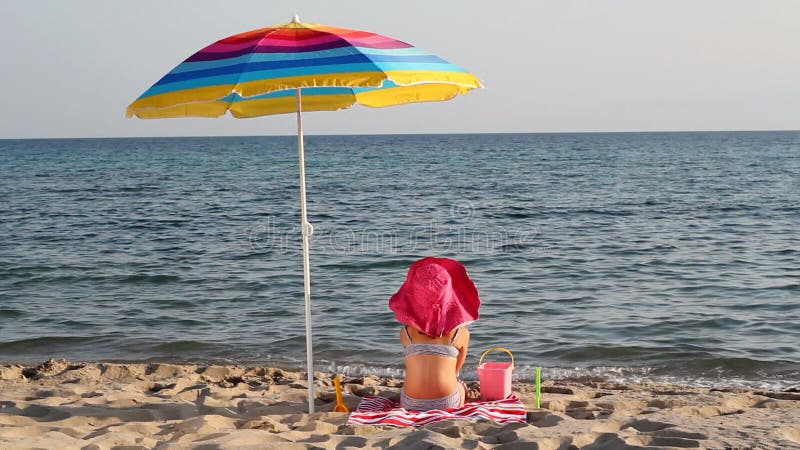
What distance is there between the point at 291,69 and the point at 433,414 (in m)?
2.26

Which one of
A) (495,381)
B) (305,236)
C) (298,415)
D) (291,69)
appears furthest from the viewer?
(495,381)

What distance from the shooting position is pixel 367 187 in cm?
3191

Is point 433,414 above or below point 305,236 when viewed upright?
below

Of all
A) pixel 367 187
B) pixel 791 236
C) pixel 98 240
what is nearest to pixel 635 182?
pixel 367 187

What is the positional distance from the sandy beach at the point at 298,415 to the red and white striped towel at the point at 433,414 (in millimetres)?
115

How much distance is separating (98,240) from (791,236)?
46.8 ft

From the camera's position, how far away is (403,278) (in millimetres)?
12367

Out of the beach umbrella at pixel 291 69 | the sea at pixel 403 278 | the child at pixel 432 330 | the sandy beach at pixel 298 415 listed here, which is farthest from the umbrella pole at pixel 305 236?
the sea at pixel 403 278

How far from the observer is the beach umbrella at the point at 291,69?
4.37 m

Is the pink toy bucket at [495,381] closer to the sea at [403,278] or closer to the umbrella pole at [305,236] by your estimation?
the umbrella pole at [305,236]

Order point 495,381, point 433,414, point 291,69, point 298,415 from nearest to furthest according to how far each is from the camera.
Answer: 1. point 291,69
2. point 433,414
3. point 298,415
4. point 495,381

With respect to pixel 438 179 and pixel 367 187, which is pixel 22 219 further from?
pixel 438 179

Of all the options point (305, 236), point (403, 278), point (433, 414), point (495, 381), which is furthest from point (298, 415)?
point (403, 278)

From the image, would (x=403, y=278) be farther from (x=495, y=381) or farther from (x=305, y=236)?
(x=305, y=236)
